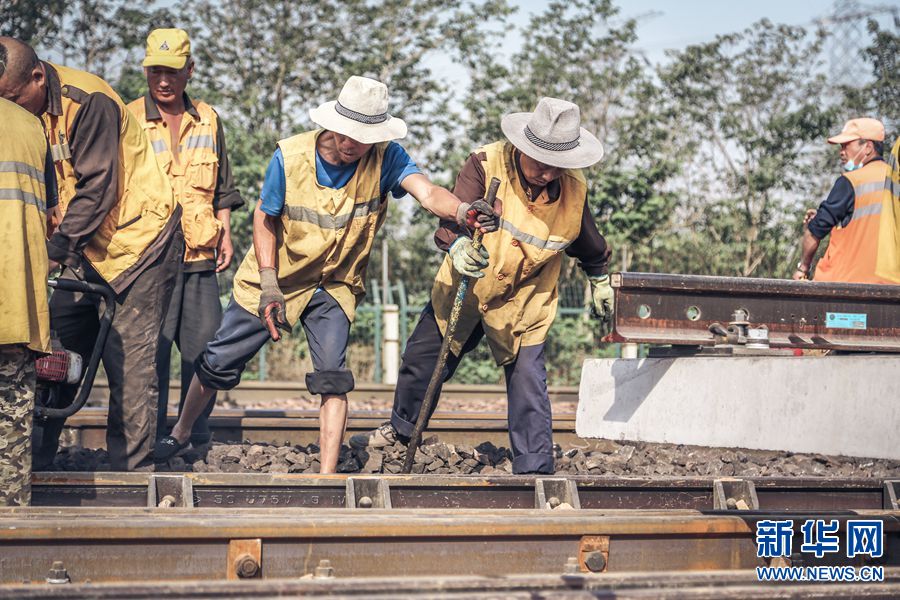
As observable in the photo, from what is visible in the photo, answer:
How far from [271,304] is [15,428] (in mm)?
1519

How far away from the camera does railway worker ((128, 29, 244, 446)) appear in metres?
6.45

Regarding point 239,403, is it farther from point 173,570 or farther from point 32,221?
point 173,570

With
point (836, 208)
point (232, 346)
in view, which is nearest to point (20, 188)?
point (232, 346)

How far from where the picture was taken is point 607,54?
62.7ft

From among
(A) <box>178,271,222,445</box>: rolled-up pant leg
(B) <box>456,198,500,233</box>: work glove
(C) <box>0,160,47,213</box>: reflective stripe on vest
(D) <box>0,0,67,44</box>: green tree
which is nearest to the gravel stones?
(A) <box>178,271,222,445</box>: rolled-up pant leg

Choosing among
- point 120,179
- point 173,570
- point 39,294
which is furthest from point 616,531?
point 120,179

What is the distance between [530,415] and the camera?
18.6 feet

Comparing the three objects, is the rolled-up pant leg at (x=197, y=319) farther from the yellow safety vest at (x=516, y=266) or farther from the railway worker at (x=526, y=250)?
the yellow safety vest at (x=516, y=266)

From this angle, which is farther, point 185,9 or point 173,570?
point 185,9

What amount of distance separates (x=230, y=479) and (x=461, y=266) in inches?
56.9

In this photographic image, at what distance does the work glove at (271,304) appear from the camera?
549cm

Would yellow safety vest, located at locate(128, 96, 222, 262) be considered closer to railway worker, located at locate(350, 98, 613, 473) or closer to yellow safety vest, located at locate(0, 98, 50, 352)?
railway worker, located at locate(350, 98, 613, 473)

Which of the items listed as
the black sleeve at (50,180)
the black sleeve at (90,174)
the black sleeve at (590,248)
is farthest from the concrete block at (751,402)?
the black sleeve at (50,180)

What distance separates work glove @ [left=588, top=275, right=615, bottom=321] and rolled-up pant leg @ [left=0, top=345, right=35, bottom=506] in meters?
3.16
